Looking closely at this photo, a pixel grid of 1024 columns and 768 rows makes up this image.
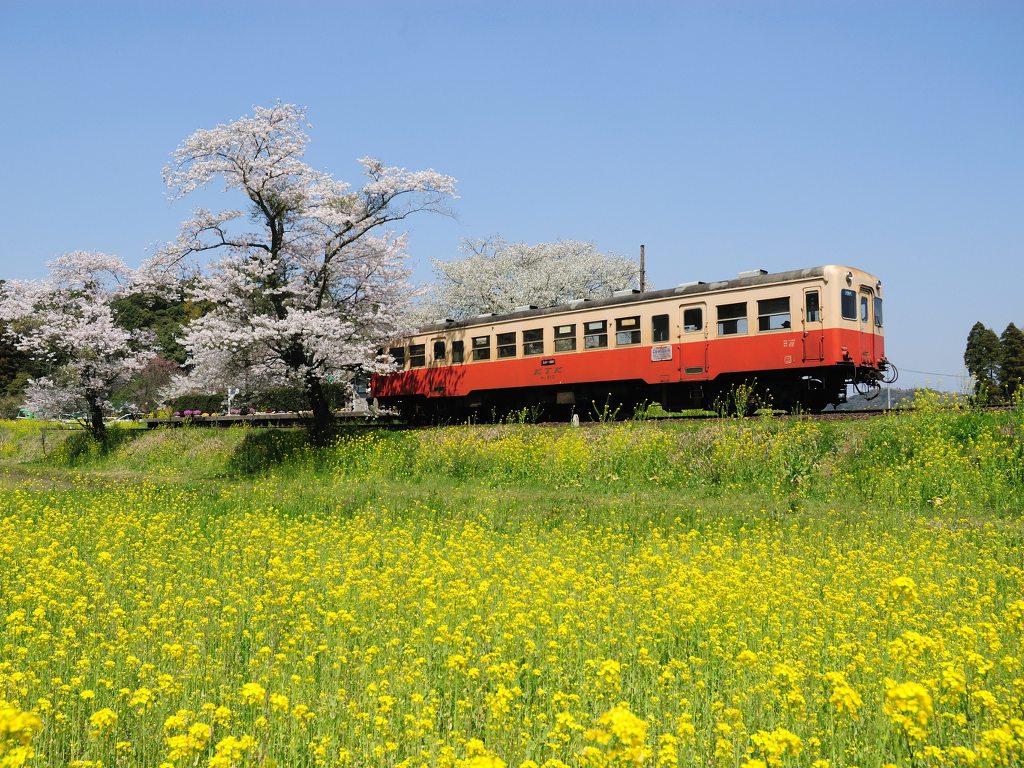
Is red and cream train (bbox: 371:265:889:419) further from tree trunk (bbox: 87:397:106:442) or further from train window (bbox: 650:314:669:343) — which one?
tree trunk (bbox: 87:397:106:442)

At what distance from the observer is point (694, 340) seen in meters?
16.5

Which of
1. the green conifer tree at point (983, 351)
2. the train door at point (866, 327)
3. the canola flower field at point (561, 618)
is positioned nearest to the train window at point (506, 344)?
the canola flower field at point (561, 618)

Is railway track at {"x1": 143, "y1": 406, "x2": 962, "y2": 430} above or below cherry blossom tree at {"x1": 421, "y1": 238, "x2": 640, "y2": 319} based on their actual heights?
below

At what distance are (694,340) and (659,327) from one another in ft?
2.87

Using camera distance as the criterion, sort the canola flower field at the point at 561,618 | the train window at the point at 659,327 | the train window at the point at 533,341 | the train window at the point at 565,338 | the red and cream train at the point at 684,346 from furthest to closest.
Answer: the train window at the point at 533,341 < the train window at the point at 565,338 < the train window at the point at 659,327 < the red and cream train at the point at 684,346 < the canola flower field at the point at 561,618

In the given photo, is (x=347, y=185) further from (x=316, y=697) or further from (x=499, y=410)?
(x=316, y=697)

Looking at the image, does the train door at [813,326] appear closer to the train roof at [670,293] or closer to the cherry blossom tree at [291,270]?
the train roof at [670,293]

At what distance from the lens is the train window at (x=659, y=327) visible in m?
16.9

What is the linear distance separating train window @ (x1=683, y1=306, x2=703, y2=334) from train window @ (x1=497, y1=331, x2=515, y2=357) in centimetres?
471

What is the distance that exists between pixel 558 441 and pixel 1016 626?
35.6 feet

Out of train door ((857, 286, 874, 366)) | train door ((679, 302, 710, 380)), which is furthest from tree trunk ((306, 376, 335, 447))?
train door ((857, 286, 874, 366))

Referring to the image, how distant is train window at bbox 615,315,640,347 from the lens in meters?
17.4

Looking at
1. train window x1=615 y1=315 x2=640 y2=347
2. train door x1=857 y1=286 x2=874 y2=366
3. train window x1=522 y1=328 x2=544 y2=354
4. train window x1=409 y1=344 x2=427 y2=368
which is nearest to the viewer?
train door x1=857 y1=286 x2=874 y2=366

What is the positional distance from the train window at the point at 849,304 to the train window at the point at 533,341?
21.8 feet
